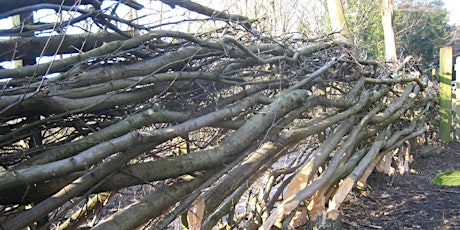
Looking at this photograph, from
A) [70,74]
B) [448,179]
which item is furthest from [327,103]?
[448,179]

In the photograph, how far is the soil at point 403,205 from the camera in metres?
3.68

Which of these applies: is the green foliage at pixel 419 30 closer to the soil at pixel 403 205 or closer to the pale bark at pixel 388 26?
the pale bark at pixel 388 26

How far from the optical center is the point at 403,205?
4180 millimetres

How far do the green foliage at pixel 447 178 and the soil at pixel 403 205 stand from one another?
2.72 m

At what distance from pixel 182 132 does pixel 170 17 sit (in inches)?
38.4

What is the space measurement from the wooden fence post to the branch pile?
182 inches

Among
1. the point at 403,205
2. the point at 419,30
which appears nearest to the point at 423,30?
the point at 419,30

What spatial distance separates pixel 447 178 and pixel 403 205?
3405 mm

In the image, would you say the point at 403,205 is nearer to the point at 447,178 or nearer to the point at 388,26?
the point at 447,178

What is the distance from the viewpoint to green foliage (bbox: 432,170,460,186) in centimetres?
105

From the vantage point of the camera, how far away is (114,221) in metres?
1.88

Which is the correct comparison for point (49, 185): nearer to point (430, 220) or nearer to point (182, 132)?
point (182, 132)

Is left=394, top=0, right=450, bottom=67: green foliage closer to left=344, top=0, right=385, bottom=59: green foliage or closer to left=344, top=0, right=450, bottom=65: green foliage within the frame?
left=344, top=0, right=450, bottom=65: green foliage

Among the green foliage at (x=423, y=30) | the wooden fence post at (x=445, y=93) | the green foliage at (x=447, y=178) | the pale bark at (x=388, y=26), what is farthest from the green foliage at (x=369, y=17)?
the green foliage at (x=447, y=178)
